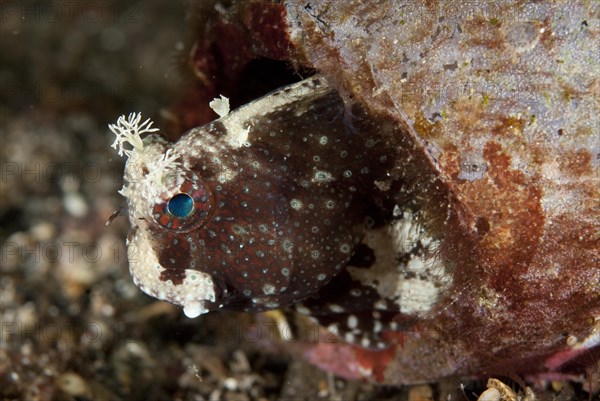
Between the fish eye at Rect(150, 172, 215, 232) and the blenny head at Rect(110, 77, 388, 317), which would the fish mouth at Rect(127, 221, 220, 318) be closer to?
the blenny head at Rect(110, 77, 388, 317)

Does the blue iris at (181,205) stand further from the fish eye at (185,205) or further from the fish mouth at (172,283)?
the fish mouth at (172,283)

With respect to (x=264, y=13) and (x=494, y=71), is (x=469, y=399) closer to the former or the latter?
(x=494, y=71)

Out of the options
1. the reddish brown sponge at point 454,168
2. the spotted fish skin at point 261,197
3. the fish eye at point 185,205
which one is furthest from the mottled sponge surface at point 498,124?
the fish eye at point 185,205

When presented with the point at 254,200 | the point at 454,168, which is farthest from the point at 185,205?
the point at 454,168

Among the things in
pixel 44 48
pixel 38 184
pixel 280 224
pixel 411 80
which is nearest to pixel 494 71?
pixel 411 80

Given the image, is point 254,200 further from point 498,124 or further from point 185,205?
point 498,124

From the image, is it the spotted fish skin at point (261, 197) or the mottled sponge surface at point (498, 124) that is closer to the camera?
the mottled sponge surface at point (498, 124)

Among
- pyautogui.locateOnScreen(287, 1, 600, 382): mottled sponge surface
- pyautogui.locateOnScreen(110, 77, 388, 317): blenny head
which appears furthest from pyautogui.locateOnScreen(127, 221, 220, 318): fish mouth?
pyautogui.locateOnScreen(287, 1, 600, 382): mottled sponge surface
